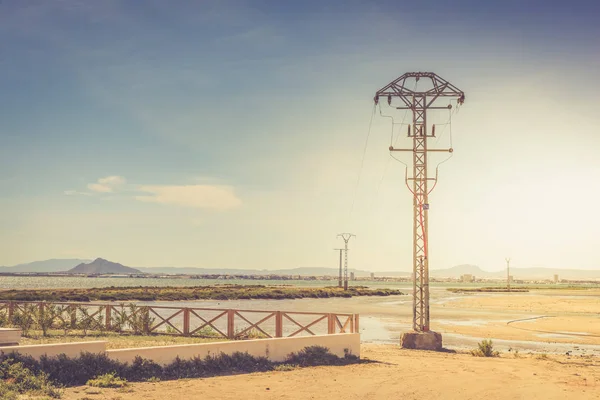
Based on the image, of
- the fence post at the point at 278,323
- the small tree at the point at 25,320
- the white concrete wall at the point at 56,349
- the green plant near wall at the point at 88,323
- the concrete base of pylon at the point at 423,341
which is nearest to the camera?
the white concrete wall at the point at 56,349

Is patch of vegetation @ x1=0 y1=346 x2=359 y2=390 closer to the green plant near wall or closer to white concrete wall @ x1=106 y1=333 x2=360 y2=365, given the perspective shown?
white concrete wall @ x1=106 y1=333 x2=360 y2=365

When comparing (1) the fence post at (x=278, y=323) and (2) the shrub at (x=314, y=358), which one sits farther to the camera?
(1) the fence post at (x=278, y=323)

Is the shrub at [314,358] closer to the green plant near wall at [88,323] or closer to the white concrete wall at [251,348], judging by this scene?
the white concrete wall at [251,348]

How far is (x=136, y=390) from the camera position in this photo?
13.7m

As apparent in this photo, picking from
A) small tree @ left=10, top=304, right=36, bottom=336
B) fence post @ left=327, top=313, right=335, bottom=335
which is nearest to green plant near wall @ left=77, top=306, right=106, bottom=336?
small tree @ left=10, top=304, right=36, bottom=336

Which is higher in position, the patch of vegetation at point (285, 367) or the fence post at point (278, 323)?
the fence post at point (278, 323)

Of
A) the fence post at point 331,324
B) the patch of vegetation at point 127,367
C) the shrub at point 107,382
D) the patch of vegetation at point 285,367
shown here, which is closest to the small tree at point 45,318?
the patch of vegetation at point 127,367

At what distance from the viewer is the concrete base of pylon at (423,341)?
23078mm

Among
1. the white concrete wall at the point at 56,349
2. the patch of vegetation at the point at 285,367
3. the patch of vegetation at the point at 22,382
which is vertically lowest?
the patch of vegetation at the point at 285,367

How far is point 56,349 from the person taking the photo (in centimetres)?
1426

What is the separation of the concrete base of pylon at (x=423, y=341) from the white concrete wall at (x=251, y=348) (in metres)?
4.19

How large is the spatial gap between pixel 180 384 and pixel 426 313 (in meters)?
12.0

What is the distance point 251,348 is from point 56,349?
551 cm

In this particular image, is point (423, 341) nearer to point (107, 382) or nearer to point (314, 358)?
point (314, 358)
